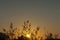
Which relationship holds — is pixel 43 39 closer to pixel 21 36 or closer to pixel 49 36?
pixel 49 36

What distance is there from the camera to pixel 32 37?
40.5m

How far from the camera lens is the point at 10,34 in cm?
3931

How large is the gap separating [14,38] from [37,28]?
3578mm

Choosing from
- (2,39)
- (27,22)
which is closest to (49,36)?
(27,22)

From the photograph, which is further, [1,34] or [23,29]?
[1,34]

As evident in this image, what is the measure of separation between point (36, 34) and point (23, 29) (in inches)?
82.8

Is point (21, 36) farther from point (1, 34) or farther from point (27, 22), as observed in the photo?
point (1, 34)

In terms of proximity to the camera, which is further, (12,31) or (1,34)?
(1,34)

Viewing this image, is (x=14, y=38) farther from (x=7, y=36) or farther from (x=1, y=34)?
(x=1, y=34)

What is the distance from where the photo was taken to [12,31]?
39500 mm

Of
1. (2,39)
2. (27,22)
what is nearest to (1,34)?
(2,39)

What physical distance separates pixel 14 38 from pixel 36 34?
312cm

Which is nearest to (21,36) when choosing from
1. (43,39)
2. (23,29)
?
(23,29)

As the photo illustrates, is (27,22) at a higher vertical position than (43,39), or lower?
higher
